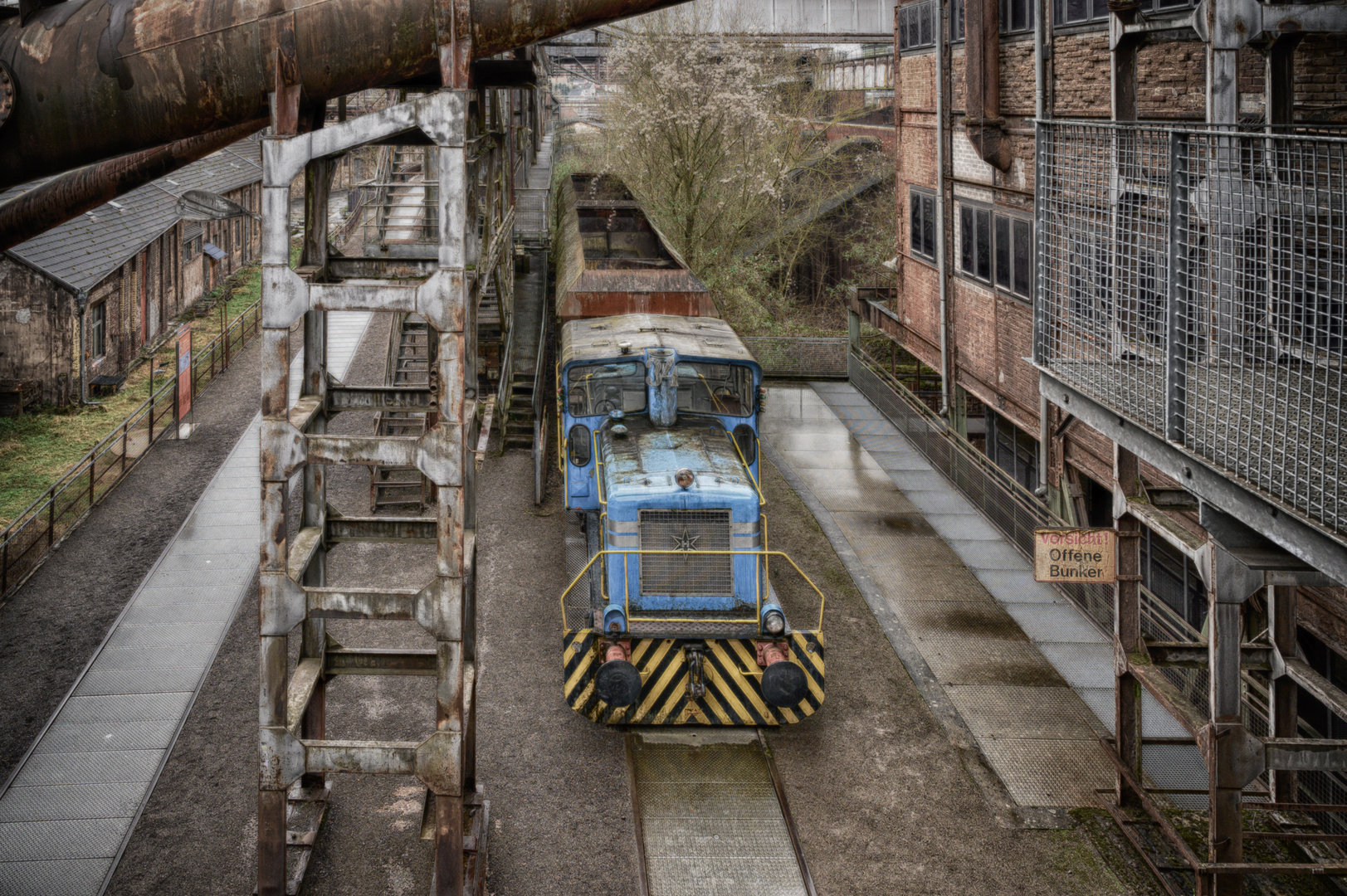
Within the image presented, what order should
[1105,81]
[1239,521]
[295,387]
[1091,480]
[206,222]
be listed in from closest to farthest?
[1239,521], [1105,81], [1091,480], [295,387], [206,222]

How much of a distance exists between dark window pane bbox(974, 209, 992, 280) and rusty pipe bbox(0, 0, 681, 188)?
10693mm

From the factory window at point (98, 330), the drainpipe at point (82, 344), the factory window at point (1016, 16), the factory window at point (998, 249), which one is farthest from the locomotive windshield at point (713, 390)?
the factory window at point (98, 330)

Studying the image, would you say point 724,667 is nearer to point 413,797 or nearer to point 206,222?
point 413,797

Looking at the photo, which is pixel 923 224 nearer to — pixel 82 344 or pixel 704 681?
pixel 704 681

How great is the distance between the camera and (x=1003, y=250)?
50.6 ft

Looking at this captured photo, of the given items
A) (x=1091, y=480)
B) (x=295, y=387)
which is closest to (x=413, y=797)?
(x=1091, y=480)

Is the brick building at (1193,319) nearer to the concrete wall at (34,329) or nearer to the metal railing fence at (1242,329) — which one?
the metal railing fence at (1242,329)

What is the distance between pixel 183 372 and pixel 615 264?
7975mm

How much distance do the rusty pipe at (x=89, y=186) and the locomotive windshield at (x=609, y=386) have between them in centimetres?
479

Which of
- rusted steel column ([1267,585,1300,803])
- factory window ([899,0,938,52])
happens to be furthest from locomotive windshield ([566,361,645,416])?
factory window ([899,0,938,52])

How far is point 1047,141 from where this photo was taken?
8945 mm

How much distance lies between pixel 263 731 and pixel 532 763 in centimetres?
356

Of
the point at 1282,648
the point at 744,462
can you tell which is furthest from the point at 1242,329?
the point at 744,462

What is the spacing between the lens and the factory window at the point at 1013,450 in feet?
53.0
